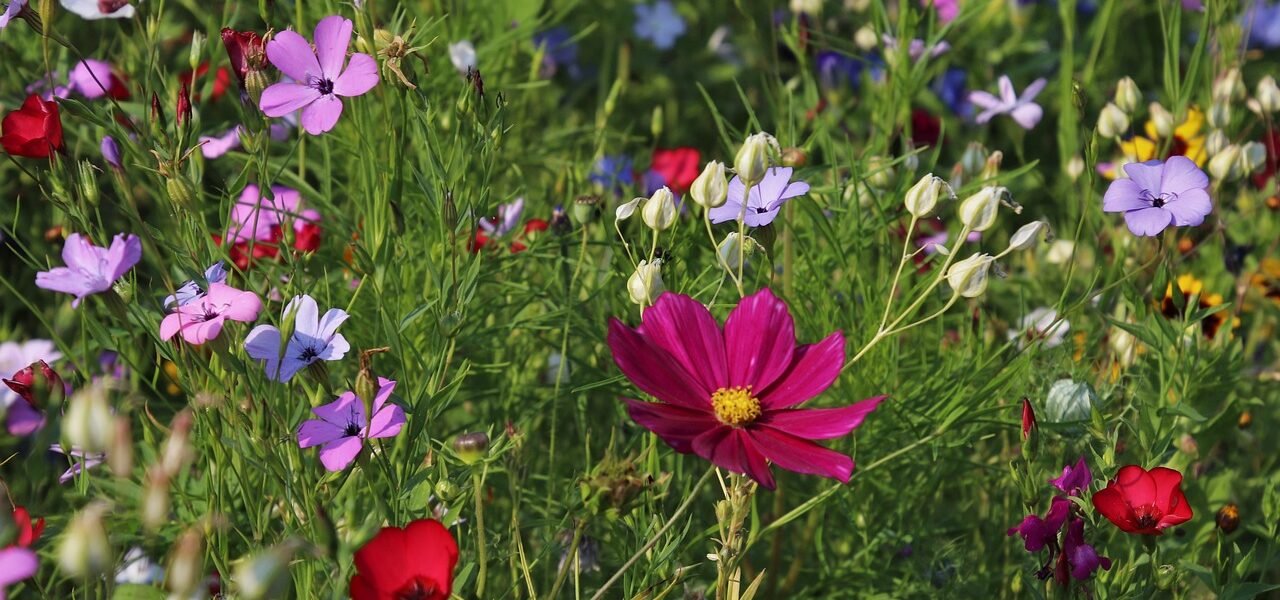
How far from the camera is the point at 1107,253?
5.12 feet

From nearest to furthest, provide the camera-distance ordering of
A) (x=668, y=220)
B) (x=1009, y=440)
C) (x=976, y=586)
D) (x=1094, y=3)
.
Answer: (x=668, y=220) → (x=976, y=586) → (x=1009, y=440) → (x=1094, y=3)

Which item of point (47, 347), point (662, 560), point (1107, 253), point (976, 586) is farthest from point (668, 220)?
point (1107, 253)

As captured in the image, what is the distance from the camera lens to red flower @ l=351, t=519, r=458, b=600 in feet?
2.30

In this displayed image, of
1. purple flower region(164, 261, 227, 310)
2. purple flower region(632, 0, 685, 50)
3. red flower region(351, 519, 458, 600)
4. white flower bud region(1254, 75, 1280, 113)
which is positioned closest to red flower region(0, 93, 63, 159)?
purple flower region(164, 261, 227, 310)

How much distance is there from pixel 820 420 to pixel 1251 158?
2.29ft

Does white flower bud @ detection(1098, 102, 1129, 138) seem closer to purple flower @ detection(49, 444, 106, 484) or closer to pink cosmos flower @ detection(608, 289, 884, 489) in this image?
pink cosmos flower @ detection(608, 289, 884, 489)

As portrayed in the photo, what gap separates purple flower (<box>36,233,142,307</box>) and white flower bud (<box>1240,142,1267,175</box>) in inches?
39.2

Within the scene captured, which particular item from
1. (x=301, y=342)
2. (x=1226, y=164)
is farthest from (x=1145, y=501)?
(x=301, y=342)

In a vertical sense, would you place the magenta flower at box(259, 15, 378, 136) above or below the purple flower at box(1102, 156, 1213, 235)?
above

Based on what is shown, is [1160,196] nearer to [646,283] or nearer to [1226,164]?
[1226,164]

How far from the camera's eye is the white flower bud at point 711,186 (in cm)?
84

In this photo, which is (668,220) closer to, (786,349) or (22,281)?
(786,349)

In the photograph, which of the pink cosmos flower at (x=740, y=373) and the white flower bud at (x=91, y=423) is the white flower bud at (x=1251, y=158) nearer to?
the pink cosmos flower at (x=740, y=373)

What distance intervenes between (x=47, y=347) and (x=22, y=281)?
37 centimetres
